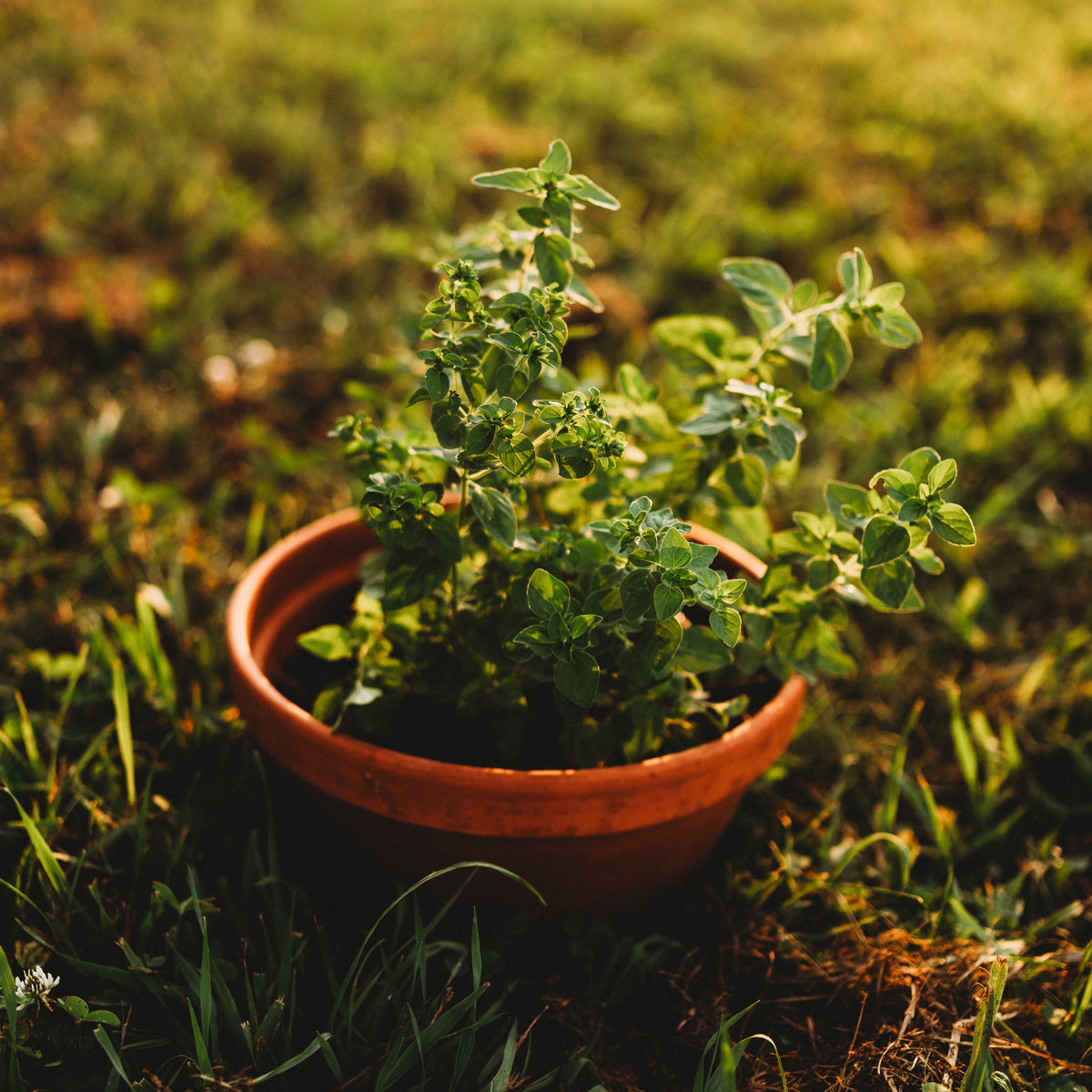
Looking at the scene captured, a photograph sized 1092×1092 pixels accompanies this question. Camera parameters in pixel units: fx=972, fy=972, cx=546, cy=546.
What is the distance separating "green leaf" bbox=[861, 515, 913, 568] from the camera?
1.21 metres

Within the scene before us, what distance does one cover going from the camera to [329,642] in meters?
1.40

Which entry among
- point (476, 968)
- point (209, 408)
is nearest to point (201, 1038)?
point (476, 968)

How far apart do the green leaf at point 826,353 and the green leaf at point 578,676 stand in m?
0.50

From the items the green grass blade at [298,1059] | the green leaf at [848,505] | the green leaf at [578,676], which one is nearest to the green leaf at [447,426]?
the green leaf at [578,676]

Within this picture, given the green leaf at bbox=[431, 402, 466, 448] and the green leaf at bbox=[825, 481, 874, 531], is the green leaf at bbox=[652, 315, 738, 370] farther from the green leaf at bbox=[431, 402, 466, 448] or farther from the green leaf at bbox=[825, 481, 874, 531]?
the green leaf at bbox=[431, 402, 466, 448]

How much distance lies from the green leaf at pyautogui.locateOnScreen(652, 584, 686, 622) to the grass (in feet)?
1.73

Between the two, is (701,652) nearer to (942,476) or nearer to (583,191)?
(942,476)

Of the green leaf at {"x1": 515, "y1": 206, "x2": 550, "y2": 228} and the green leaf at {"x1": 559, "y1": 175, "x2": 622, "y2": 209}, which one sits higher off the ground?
the green leaf at {"x1": 559, "y1": 175, "x2": 622, "y2": 209}

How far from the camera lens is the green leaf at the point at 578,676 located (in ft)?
3.80

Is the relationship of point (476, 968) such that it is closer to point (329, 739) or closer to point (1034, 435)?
point (329, 739)

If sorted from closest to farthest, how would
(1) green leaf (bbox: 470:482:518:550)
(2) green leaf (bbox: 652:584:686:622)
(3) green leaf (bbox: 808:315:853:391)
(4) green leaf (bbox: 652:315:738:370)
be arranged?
(2) green leaf (bbox: 652:584:686:622) → (1) green leaf (bbox: 470:482:518:550) → (3) green leaf (bbox: 808:315:853:391) → (4) green leaf (bbox: 652:315:738:370)

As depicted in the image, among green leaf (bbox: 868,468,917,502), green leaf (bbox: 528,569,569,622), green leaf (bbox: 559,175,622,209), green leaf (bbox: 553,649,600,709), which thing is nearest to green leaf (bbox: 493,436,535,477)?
green leaf (bbox: 528,569,569,622)

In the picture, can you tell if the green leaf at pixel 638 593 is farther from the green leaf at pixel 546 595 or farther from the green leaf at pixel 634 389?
the green leaf at pixel 634 389

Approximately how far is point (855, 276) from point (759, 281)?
0.49ft
